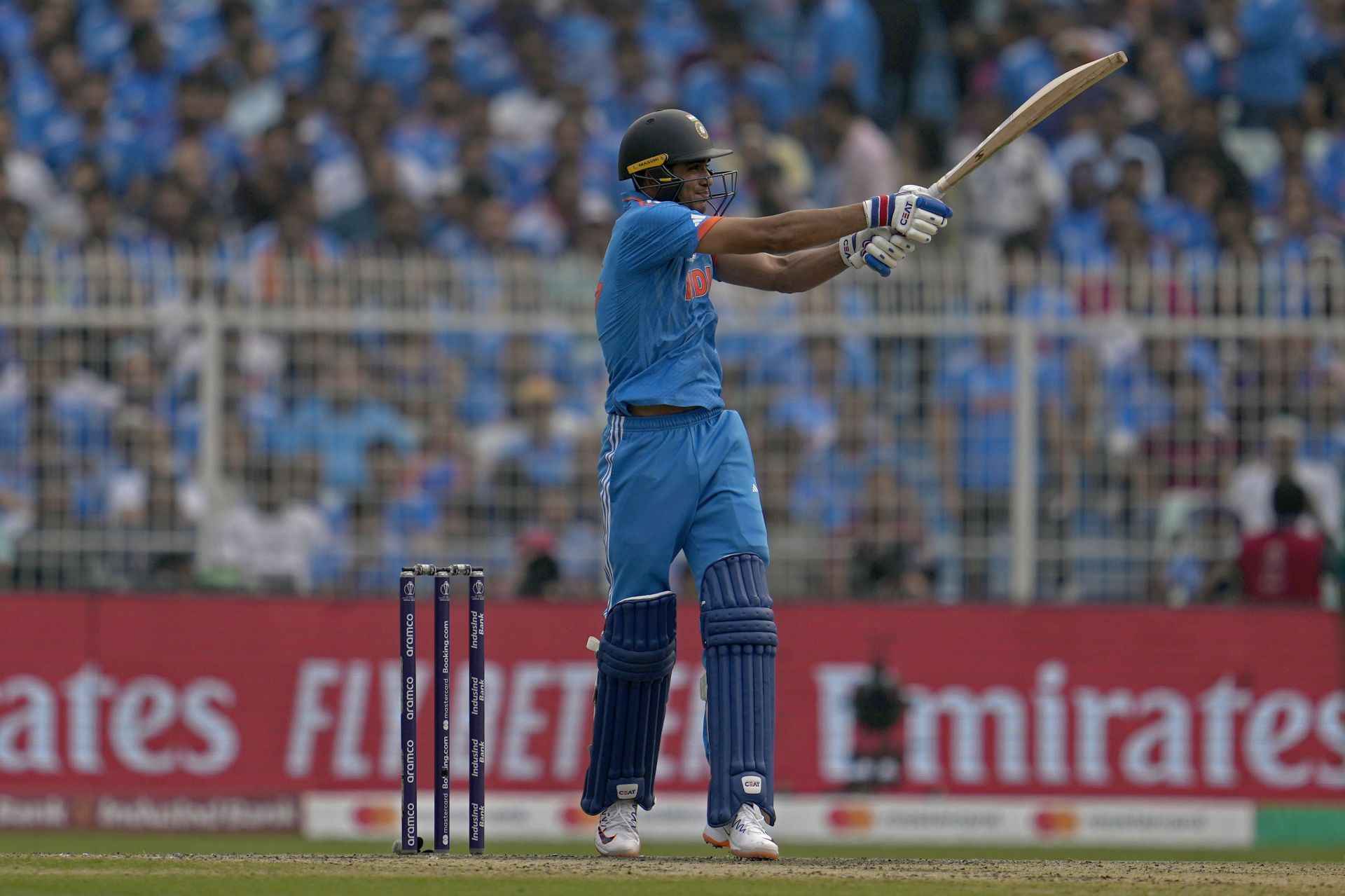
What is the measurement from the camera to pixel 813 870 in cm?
674

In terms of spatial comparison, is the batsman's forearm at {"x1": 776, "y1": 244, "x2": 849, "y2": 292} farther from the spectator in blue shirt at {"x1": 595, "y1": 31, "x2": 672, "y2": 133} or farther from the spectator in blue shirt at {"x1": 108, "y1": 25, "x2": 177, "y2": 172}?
the spectator in blue shirt at {"x1": 108, "y1": 25, "x2": 177, "y2": 172}

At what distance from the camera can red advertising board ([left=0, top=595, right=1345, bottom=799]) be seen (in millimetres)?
11797

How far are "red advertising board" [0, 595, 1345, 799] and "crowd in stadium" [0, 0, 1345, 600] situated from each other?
0.91 feet

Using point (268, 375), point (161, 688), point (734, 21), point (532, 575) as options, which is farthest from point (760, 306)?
point (734, 21)

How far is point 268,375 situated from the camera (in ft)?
39.7

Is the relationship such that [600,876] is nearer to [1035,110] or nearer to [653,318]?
[653,318]

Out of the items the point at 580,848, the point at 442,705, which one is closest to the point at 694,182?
the point at 442,705

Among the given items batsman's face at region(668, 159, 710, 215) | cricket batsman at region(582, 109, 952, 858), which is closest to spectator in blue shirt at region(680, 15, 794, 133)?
batsman's face at region(668, 159, 710, 215)

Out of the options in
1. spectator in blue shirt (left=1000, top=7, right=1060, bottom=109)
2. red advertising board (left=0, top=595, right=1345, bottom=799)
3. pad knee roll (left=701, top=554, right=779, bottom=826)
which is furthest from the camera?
spectator in blue shirt (left=1000, top=7, right=1060, bottom=109)

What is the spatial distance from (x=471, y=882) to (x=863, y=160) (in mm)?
10015

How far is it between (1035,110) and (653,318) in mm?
1523

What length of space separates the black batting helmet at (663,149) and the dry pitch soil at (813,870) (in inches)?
89.2

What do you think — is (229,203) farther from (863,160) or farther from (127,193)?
(863,160)

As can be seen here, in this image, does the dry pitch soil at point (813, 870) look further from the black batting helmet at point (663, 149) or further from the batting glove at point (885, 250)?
the black batting helmet at point (663, 149)
